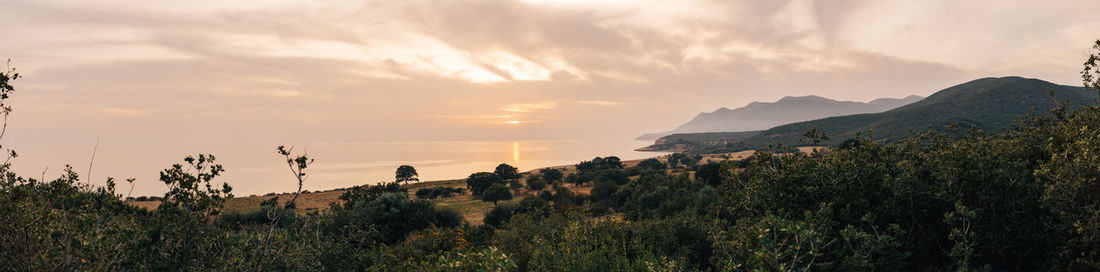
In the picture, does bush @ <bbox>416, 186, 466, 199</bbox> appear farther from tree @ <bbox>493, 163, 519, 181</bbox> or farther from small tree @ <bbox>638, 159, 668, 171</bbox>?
small tree @ <bbox>638, 159, 668, 171</bbox>

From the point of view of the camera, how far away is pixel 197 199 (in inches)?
385

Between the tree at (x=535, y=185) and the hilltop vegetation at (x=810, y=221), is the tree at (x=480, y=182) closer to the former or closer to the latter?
the tree at (x=535, y=185)

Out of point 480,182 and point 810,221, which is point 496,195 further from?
point 810,221

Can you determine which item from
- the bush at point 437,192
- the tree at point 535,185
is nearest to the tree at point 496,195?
the bush at point 437,192

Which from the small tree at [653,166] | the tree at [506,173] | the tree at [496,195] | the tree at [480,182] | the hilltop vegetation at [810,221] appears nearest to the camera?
the hilltop vegetation at [810,221]

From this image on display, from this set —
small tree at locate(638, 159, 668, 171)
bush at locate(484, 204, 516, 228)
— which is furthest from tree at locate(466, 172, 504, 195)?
small tree at locate(638, 159, 668, 171)

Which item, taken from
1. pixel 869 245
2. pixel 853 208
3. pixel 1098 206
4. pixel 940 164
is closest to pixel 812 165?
pixel 853 208

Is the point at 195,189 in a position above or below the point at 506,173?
above

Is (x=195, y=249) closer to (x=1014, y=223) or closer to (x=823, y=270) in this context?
(x=823, y=270)

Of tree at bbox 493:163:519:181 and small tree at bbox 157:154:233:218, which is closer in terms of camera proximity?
small tree at bbox 157:154:233:218

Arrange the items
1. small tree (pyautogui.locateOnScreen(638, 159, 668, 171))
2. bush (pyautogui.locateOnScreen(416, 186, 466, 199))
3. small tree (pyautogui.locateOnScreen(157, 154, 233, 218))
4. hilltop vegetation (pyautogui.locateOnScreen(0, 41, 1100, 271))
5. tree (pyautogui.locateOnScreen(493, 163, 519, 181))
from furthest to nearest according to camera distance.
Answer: small tree (pyautogui.locateOnScreen(638, 159, 668, 171)) < tree (pyautogui.locateOnScreen(493, 163, 519, 181)) < bush (pyautogui.locateOnScreen(416, 186, 466, 199)) < small tree (pyautogui.locateOnScreen(157, 154, 233, 218)) < hilltop vegetation (pyautogui.locateOnScreen(0, 41, 1100, 271))

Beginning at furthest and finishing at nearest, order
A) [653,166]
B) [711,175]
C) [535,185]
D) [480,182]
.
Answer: [653,166], [535,185], [480,182], [711,175]

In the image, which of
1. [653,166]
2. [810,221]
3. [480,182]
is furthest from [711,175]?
[810,221]

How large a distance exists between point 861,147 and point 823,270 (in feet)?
24.0
